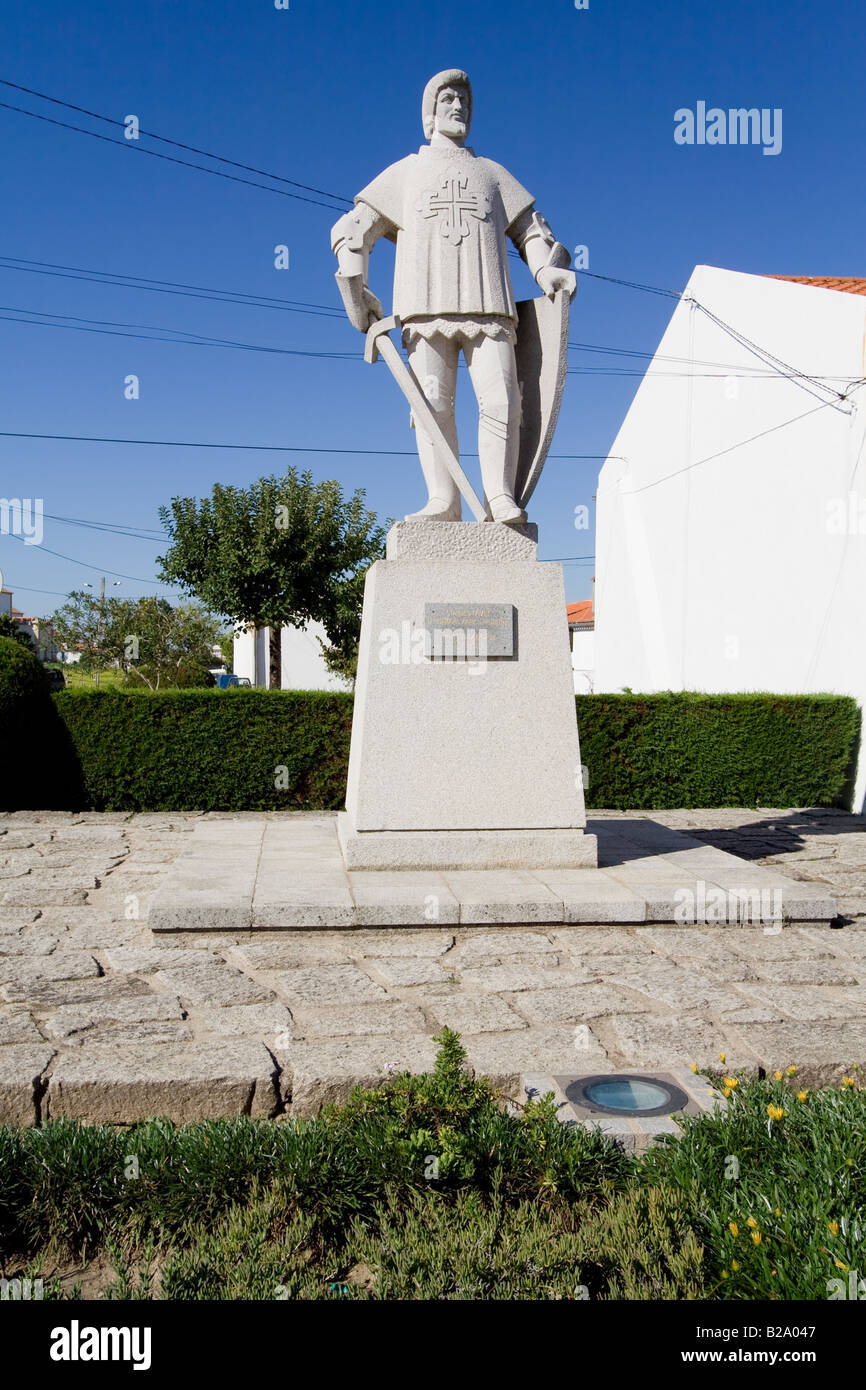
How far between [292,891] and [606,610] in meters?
18.0

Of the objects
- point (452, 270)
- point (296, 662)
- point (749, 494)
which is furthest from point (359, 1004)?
point (296, 662)

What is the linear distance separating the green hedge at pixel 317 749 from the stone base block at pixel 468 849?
4323mm

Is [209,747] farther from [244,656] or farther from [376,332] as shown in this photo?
[244,656]

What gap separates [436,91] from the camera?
19.1ft

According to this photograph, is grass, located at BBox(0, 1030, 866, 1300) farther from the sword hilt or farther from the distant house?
the distant house

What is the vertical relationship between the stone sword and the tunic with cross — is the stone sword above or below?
below

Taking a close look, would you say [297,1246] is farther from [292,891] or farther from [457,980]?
[292,891]

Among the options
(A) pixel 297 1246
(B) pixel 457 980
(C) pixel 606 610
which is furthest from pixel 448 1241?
(C) pixel 606 610

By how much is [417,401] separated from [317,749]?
15.6ft

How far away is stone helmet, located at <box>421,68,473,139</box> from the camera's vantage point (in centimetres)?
580

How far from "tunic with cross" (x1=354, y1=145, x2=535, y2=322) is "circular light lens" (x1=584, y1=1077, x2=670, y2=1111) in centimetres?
435

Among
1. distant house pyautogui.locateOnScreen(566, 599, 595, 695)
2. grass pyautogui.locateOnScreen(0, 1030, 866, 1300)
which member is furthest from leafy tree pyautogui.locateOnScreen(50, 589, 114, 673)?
grass pyautogui.locateOnScreen(0, 1030, 866, 1300)

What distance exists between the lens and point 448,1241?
214 centimetres

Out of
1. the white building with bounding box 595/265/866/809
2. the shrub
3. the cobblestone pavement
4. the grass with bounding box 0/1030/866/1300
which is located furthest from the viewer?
the white building with bounding box 595/265/866/809
